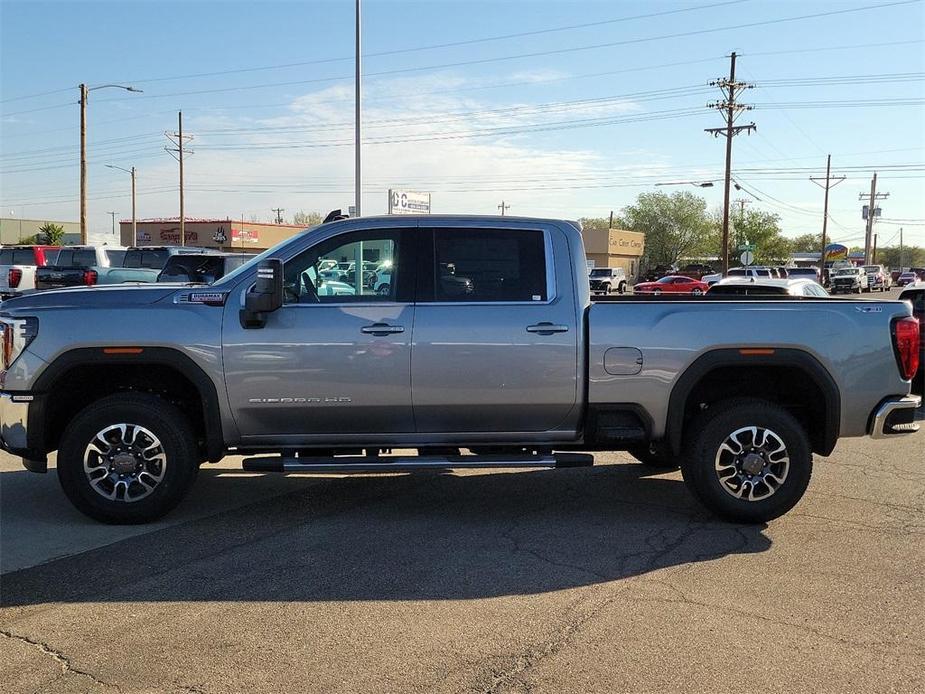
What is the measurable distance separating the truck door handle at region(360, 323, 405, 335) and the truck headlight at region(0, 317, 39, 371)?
215 cm

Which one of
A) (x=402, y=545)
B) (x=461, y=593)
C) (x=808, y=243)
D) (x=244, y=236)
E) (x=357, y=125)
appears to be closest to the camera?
(x=461, y=593)

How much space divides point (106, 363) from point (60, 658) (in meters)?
2.31

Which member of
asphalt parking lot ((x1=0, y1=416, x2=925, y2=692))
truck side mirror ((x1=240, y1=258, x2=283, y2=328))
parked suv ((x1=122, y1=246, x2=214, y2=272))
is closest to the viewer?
asphalt parking lot ((x1=0, y1=416, x2=925, y2=692))

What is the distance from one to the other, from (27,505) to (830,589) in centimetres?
551

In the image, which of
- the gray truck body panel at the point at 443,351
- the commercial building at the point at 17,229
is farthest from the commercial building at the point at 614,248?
the gray truck body panel at the point at 443,351

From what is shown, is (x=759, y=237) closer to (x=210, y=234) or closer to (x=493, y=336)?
(x=210, y=234)

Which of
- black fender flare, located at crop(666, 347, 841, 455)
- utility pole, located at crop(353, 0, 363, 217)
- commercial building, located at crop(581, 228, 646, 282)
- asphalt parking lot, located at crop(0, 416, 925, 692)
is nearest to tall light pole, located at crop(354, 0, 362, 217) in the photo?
utility pole, located at crop(353, 0, 363, 217)

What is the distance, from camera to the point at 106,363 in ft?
18.4

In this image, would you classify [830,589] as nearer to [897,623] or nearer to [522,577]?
[897,623]

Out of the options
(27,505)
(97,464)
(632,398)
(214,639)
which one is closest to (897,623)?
(632,398)

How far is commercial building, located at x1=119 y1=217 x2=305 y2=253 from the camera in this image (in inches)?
2532

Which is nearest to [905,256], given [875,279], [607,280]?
[875,279]

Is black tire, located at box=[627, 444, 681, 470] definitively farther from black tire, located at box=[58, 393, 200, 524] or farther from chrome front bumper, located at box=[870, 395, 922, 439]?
black tire, located at box=[58, 393, 200, 524]

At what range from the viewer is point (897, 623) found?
4.22 metres
